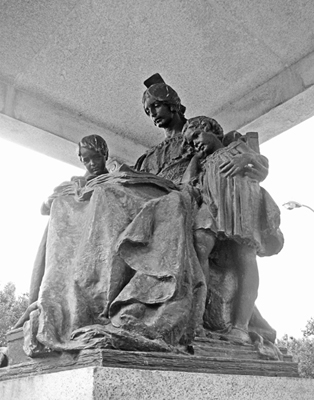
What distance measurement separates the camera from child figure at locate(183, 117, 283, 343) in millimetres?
2424

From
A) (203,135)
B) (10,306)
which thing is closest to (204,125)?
(203,135)

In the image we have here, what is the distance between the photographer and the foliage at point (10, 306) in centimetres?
1057

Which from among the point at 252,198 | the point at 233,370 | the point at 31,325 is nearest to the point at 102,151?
the point at 252,198

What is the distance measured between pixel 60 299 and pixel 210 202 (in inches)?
35.0

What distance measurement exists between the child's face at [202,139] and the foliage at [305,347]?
423 inches

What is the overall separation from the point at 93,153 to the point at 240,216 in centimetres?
87

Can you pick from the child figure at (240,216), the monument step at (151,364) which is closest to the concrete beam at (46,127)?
the child figure at (240,216)

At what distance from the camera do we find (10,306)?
465 inches

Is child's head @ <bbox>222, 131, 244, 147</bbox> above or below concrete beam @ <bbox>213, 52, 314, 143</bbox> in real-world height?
below

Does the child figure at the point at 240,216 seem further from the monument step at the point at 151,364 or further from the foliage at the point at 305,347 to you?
the foliage at the point at 305,347

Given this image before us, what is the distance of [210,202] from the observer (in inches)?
99.8

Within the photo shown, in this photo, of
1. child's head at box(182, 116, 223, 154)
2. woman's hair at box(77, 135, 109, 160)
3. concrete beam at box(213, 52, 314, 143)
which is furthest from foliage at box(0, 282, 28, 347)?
child's head at box(182, 116, 223, 154)

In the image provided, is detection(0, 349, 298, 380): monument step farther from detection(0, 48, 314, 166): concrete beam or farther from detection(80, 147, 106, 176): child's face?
detection(0, 48, 314, 166): concrete beam

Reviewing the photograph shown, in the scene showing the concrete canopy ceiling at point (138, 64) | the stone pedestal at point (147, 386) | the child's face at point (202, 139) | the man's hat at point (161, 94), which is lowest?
the stone pedestal at point (147, 386)
